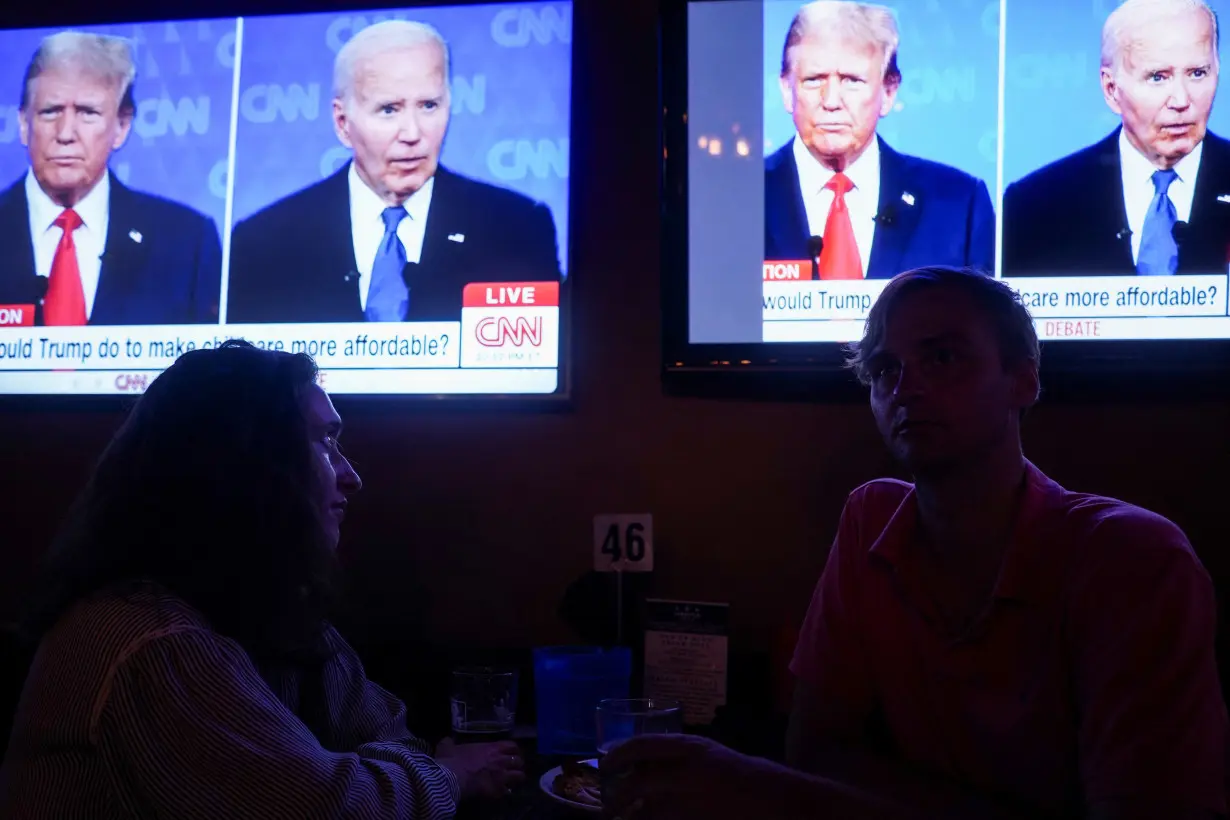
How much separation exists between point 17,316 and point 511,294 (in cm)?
116

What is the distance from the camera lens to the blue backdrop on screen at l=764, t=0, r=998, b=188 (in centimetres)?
204

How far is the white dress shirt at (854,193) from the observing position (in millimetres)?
2068

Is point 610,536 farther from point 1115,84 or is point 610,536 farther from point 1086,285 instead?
point 1115,84

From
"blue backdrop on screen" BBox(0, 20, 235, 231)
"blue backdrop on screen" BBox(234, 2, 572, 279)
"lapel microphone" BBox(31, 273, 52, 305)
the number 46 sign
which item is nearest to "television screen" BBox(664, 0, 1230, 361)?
"blue backdrop on screen" BBox(234, 2, 572, 279)

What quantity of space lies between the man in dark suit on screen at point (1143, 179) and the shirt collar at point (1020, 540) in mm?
707

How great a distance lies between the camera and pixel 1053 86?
2020mm

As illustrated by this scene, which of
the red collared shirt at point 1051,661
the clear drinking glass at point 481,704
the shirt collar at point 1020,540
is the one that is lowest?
the clear drinking glass at point 481,704

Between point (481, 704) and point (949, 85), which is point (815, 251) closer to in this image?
point (949, 85)

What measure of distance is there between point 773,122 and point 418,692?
1358 mm

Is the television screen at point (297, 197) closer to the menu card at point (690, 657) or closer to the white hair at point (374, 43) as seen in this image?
the white hair at point (374, 43)

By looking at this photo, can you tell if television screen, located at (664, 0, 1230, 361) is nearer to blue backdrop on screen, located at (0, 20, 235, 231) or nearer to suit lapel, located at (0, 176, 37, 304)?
blue backdrop on screen, located at (0, 20, 235, 231)

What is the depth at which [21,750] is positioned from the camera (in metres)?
1.28

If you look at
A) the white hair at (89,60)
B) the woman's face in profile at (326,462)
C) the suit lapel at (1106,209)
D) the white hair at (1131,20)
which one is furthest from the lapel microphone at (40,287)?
the white hair at (1131,20)

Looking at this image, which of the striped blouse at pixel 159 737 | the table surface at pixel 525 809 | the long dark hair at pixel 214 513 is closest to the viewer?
the striped blouse at pixel 159 737
